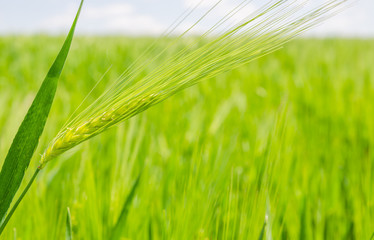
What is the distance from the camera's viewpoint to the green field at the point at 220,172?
1.33ft

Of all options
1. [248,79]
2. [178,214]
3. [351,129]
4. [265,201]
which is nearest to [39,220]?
[178,214]

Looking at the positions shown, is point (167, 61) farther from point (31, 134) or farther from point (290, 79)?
point (290, 79)

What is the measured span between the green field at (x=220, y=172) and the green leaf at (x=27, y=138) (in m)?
0.07

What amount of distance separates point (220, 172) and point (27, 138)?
0.29 m

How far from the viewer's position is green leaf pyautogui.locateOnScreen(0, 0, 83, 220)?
279mm

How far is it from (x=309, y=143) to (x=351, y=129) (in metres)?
0.19

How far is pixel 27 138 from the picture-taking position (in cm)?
29

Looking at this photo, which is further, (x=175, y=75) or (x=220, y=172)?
(x=220, y=172)

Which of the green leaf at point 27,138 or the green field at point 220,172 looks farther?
the green field at point 220,172

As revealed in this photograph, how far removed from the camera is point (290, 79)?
1.94m

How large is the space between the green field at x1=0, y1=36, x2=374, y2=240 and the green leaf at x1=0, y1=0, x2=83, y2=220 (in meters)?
0.07

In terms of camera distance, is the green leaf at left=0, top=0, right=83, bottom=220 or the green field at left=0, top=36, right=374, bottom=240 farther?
the green field at left=0, top=36, right=374, bottom=240

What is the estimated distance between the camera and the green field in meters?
0.41

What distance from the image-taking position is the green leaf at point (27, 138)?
0.28 meters
